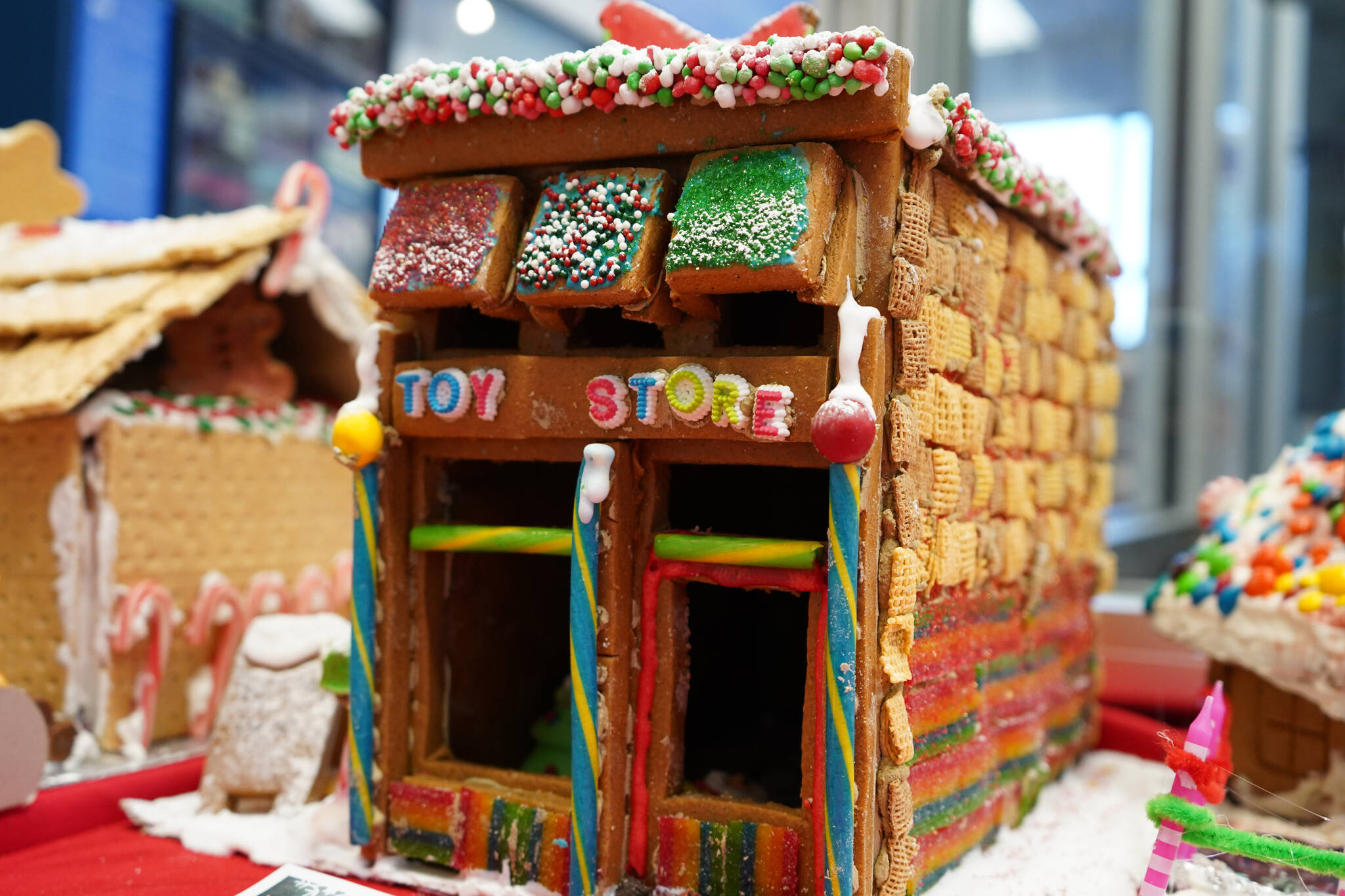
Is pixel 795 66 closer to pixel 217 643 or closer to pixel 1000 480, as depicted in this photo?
pixel 1000 480

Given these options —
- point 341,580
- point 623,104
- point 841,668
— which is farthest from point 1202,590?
point 341,580

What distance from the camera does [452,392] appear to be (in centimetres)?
281

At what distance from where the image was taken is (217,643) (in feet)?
13.5

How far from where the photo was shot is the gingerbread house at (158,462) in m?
3.75

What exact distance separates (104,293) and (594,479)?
7.78 feet

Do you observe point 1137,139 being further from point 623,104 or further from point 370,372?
point 370,372

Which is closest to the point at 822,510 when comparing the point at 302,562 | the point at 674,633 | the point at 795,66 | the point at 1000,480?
the point at 1000,480

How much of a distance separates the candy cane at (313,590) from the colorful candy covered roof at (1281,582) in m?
2.98

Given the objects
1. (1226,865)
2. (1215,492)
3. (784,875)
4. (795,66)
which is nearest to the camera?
(795,66)

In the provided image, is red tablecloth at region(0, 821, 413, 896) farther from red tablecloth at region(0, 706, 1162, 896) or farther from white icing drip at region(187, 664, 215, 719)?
white icing drip at region(187, 664, 215, 719)

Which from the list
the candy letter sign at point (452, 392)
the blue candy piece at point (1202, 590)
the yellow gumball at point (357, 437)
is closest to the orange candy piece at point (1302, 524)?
the blue candy piece at point (1202, 590)

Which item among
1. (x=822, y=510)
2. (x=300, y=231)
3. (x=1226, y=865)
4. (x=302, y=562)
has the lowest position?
(x=1226, y=865)

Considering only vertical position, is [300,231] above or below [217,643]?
above

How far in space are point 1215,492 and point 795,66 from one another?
8.12 feet
